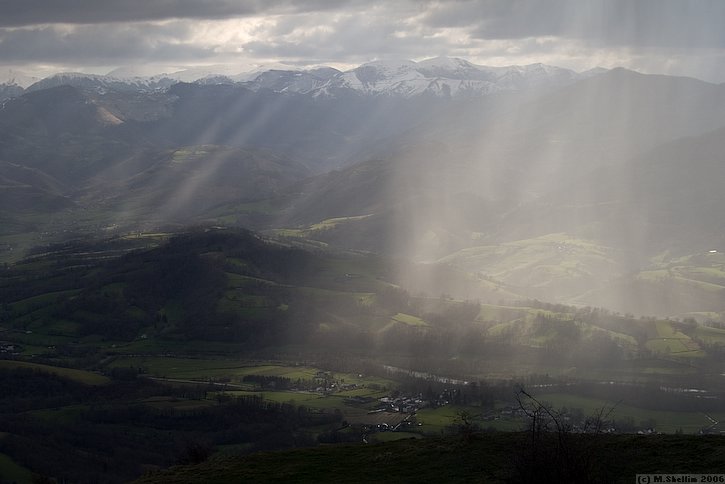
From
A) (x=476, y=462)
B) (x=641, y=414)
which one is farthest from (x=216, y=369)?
(x=476, y=462)

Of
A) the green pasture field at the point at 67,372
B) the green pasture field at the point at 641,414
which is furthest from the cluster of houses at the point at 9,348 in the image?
the green pasture field at the point at 641,414

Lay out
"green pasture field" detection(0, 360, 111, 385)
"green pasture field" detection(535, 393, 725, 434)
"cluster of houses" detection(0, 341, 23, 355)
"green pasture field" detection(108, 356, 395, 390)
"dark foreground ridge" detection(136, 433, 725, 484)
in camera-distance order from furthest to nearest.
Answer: "cluster of houses" detection(0, 341, 23, 355) → "green pasture field" detection(108, 356, 395, 390) → "green pasture field" detection(0, 360, 111, 385) → "green pasture field" detection(535, 393, 725, 434) → "dark foreground ridge" detection(136, 433, 725, 484)

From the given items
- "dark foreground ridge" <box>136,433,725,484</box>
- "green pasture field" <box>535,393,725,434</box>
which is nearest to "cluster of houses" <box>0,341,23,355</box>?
"green pasture field" <box>535,393,725,434</box>

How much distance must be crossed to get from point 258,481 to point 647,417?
6059cm

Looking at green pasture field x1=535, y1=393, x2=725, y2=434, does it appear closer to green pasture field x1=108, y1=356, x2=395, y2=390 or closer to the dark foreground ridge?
green pasture field x1=108, y1=356, x2=395, y2=390

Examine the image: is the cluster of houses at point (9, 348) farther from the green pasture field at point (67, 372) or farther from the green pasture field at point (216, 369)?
the green pasture field at point (216, 369)

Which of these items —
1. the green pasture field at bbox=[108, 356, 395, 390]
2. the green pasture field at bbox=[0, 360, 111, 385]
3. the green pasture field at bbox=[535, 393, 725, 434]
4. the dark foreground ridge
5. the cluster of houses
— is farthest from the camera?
the cluster of houses

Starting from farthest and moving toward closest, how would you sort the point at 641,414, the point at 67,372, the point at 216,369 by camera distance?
the point at 216,369, the point at 67,372, the point at 641,414

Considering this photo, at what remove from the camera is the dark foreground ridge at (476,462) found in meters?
23.7

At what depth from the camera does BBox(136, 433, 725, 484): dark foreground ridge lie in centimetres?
2373

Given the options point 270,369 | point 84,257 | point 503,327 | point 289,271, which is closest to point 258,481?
point 270,369

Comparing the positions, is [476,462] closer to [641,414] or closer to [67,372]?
[641,414]

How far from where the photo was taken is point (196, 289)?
144625mm

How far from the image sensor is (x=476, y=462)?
31125 millimetres
